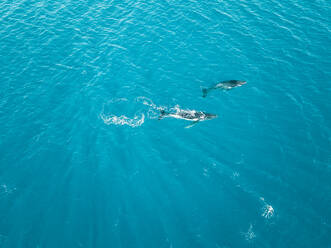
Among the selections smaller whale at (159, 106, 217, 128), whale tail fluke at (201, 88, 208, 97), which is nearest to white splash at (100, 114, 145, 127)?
smaller whale at (159, 106, 217, 128)

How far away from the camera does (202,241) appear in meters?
31.7

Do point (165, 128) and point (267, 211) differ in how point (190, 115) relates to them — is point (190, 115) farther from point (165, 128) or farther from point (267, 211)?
point (267, 211)

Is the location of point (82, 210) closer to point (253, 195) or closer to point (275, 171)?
point (253, 195)

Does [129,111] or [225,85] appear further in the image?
[225,85]

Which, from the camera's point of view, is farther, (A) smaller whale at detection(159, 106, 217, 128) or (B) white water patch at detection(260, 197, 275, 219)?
(A) smaller whale at detection(159, 106, 217, 128)

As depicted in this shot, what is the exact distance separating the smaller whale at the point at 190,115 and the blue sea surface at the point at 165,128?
4.04ft

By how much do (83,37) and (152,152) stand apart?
3636 cm

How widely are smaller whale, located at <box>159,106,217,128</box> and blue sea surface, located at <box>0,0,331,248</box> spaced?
1.23 metres

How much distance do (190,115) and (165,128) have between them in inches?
190

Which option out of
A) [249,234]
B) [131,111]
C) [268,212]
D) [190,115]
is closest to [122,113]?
[131,111]

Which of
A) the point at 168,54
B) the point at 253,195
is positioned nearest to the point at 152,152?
the point at 253,195

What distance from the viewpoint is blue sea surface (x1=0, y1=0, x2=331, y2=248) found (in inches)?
1308

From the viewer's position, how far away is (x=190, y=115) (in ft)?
146

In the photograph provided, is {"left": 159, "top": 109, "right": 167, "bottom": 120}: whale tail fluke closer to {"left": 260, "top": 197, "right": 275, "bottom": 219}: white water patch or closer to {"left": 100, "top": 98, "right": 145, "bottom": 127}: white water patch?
{"left": 100, "top": 98, "right": 145, "bottom": 127}: white water patch
